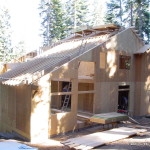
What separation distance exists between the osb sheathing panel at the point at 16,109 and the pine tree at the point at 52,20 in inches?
881

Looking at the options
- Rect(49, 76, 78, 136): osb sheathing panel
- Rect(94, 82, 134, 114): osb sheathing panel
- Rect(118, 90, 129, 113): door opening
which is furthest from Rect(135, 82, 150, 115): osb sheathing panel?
Rect(49, 76, 78, 136): osb sheathing panel

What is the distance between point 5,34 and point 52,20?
12644 millimetres

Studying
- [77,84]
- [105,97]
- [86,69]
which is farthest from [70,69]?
[86,69]

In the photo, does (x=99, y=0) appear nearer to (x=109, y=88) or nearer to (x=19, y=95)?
(x=109, y=88)

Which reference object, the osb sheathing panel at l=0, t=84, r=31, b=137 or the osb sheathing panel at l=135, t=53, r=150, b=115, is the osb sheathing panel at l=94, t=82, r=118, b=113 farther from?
the osb sheathing panel at l=0, t=84, r=31, b=137

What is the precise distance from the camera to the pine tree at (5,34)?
39.8 meters

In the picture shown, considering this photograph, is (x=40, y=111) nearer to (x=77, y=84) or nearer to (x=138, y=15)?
(x=77, y=84)

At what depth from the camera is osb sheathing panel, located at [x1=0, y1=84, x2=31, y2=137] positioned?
10688 millimetres

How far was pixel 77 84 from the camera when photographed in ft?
39.3

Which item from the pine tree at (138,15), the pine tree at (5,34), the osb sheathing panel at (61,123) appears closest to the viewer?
the osb sheathing panel at (61,123)

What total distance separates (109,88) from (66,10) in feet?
87.4

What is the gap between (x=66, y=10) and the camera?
36781 millimetres

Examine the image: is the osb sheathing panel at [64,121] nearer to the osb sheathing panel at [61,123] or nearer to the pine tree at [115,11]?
the osb sheathing panel at [61,123]

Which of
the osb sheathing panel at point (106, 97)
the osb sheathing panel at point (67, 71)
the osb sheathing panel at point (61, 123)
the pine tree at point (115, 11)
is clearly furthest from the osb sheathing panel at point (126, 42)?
the pine tree at point (115, 11)
